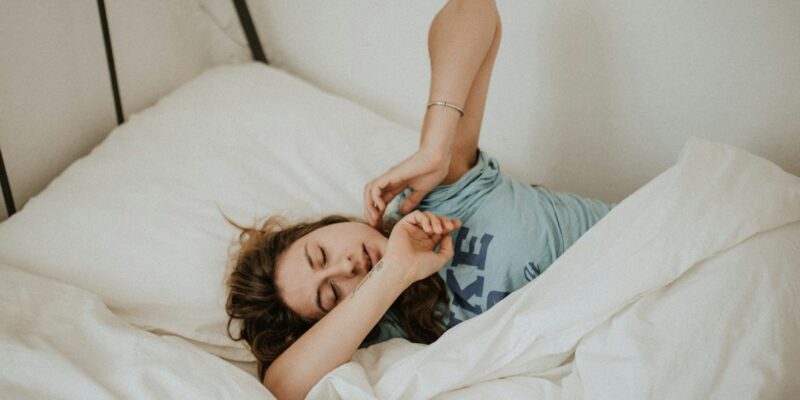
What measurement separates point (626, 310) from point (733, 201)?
0.82 ft

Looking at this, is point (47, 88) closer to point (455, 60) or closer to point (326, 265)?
point (326, 265)

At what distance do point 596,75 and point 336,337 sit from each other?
79 cm

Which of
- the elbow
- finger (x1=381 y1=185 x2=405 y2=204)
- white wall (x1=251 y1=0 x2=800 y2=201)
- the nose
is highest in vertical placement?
white wall (x1=251 y1=0 x2=800 y2=201)

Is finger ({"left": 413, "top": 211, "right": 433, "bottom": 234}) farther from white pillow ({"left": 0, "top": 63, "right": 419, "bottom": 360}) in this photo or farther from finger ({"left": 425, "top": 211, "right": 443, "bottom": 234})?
white pillow ({"left": 0, "top": 63, "right": 419, "bottom": 360})

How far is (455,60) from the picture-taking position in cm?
104

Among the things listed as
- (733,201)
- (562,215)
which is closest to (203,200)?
(562,215)

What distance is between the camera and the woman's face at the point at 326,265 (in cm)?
99

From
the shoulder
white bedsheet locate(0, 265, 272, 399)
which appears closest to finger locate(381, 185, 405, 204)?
the shoulder

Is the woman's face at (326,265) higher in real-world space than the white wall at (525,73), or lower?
lower

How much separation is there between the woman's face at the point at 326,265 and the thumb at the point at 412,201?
0.10 meters

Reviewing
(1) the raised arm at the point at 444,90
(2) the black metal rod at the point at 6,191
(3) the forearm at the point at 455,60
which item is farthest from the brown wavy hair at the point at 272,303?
(2) the black metal rod at the point at 6,191

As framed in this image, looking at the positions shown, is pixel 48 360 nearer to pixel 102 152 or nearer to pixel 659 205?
pixel 102 152

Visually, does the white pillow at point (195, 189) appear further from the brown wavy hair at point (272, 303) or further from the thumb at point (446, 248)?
the thumb at point (446, 248)

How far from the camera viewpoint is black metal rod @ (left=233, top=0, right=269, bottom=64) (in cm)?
153
